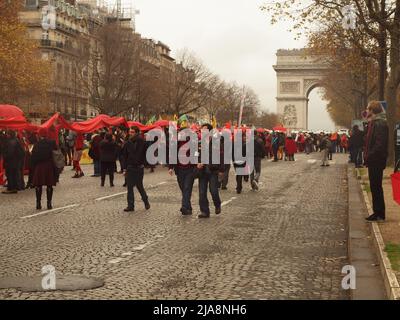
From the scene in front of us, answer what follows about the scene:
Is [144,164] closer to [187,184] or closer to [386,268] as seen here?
[187,184]

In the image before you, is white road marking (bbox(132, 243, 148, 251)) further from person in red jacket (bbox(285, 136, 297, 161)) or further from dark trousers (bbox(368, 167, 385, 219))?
person in red jacket (bbox(285, 136, 297, 161))

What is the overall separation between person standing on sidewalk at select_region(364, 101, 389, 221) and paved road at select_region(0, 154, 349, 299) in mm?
826

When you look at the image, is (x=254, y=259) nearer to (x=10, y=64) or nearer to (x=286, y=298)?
(x=286, y=298)

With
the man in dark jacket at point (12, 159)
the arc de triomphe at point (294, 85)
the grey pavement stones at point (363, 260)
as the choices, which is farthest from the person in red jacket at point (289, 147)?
the arc de triomphe at point (294, 85)

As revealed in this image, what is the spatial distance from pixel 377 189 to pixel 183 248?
375 cm

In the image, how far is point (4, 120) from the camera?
2217cm

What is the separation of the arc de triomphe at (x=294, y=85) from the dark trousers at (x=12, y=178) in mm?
92669

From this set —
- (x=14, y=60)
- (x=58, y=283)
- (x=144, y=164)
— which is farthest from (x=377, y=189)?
(x=14, y=60)

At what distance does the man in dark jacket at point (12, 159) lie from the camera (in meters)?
21.2

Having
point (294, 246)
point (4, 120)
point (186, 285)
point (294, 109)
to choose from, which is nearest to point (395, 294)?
point (186, 285)

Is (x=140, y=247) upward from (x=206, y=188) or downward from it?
downward

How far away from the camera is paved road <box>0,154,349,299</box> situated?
309 inches

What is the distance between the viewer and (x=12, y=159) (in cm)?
2139

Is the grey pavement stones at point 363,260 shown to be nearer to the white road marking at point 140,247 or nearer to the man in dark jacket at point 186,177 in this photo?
the white road marking at point 140,247
